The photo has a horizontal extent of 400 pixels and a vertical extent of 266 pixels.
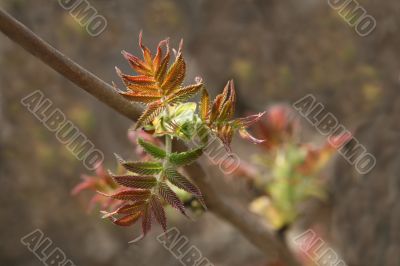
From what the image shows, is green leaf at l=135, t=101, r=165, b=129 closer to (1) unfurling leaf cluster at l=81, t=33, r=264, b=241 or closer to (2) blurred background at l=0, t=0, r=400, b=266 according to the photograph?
(1) unfurling leaf cluster at l=81, t=33, r=264, b=241

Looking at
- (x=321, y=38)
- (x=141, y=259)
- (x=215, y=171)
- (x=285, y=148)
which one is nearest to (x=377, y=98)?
(x=321, y=38)

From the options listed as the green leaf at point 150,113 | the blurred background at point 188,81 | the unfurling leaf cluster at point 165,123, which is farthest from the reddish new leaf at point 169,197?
the blurred background at point 188,81

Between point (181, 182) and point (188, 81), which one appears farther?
point (188, 81)

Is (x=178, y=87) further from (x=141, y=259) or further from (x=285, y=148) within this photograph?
(x=141, y=259)

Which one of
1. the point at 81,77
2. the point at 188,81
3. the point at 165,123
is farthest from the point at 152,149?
the point at 188,81

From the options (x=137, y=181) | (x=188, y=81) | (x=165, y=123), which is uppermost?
(x=188, y=81)

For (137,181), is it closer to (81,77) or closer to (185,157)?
(185,157)
